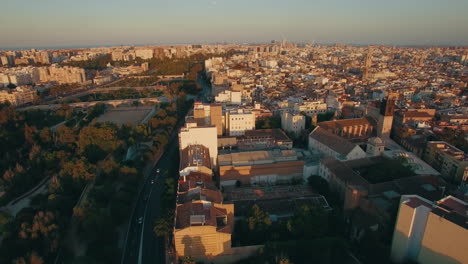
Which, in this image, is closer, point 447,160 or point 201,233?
point 201,233

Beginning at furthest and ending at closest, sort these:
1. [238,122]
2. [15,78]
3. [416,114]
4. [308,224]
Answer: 1. [15,78]
2. [416,114]
3. [238,122]
4. [308,224]

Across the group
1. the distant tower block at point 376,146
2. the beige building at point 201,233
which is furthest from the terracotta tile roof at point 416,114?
the beige building at point 201,233

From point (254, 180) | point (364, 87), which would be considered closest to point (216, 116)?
point (254, 180)

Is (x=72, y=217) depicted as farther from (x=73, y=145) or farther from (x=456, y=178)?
(x=456, y=178)

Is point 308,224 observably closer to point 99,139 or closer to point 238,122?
point 238,122

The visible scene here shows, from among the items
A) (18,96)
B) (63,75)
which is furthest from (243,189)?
(63,75)

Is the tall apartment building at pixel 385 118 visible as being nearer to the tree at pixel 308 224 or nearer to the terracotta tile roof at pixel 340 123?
the terracotta tile roof at pixel 340 123

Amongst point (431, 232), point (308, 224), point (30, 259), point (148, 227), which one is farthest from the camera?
point (148, 227)
